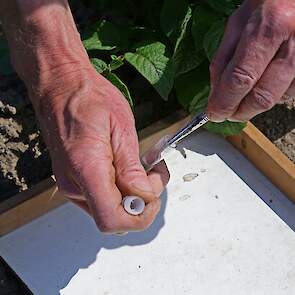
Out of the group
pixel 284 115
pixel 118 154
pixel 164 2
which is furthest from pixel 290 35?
pixel 284 115

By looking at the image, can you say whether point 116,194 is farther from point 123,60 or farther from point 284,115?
point 284,115

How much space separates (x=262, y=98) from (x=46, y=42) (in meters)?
0.39

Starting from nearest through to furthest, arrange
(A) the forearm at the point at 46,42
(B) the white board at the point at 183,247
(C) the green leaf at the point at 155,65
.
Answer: (A) the forearm at the point at 46,42 < (B) the white board at the point at 183,247 < (C) the green leaf at the point at 155,65

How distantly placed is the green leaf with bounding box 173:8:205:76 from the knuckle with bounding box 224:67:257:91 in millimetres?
544

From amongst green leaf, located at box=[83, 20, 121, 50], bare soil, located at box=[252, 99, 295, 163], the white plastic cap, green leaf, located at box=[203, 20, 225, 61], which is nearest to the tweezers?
the white plastic cap

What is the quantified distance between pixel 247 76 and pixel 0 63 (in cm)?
79

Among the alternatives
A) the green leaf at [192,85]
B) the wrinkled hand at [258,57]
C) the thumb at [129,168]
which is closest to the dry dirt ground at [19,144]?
the green leaf at [192,85]

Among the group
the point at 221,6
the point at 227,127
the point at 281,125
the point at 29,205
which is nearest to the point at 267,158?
the point at 227,127

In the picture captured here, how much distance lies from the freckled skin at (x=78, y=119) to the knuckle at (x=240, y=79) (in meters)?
0.20

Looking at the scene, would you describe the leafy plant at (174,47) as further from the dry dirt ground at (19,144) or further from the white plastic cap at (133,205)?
the white plastic cap at (133,205)

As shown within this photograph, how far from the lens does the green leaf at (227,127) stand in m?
1.64

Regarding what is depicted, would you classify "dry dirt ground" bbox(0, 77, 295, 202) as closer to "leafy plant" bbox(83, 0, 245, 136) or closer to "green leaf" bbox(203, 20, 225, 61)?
"leafy plant" bbox(83, 0, 245, 136)

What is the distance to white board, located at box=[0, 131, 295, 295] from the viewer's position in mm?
1471

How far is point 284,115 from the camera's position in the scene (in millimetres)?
1847
